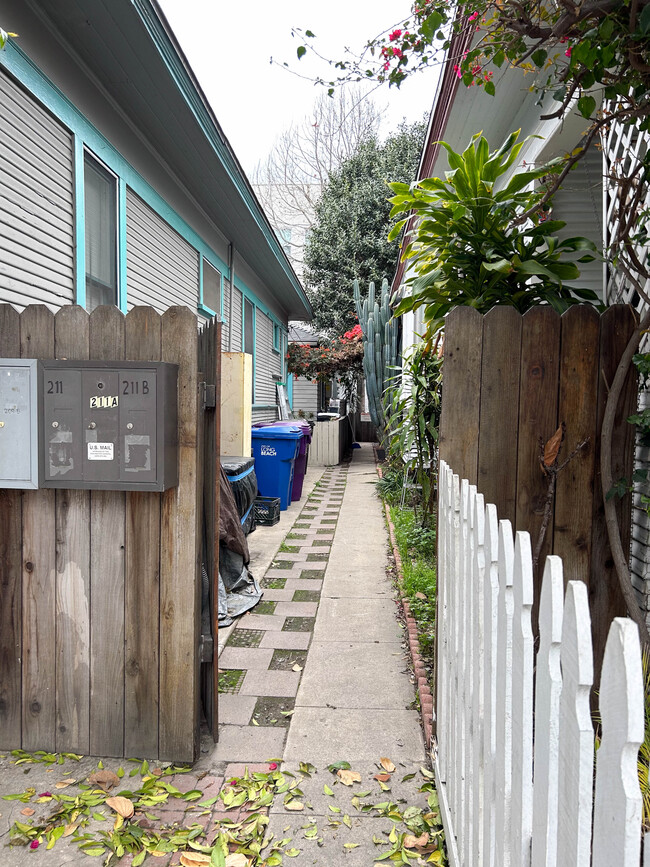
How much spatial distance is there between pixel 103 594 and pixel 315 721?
1.18 m

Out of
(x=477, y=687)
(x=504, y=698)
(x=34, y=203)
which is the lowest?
(x=477, y=687)

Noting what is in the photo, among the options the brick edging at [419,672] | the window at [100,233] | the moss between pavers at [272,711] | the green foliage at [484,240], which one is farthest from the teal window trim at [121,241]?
the moss between pavers at [272,711]

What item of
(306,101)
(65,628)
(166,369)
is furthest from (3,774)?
(306,101)

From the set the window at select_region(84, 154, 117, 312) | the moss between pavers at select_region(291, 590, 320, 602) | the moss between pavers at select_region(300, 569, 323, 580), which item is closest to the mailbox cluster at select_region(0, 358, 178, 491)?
the window at select_region(84, 154, 117, 312)

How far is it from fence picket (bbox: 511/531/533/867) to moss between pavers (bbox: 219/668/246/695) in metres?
2.45

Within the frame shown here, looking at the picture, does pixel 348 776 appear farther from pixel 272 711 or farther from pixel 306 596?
pixel 306 596

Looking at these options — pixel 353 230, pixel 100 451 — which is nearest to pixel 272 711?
pixel 100 451

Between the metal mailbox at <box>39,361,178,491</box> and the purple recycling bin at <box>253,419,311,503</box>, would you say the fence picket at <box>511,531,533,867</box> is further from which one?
the purple recycling bin at <box>253,419,311,503</box>

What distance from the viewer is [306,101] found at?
26219 millimetres

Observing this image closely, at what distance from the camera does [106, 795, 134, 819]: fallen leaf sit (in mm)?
2251

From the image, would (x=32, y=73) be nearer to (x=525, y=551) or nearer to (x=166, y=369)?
(x=166, y=369)

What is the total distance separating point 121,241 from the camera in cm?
512

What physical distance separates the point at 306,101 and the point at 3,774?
92.9 ft

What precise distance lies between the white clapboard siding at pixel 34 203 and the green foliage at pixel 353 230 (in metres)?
15.8
